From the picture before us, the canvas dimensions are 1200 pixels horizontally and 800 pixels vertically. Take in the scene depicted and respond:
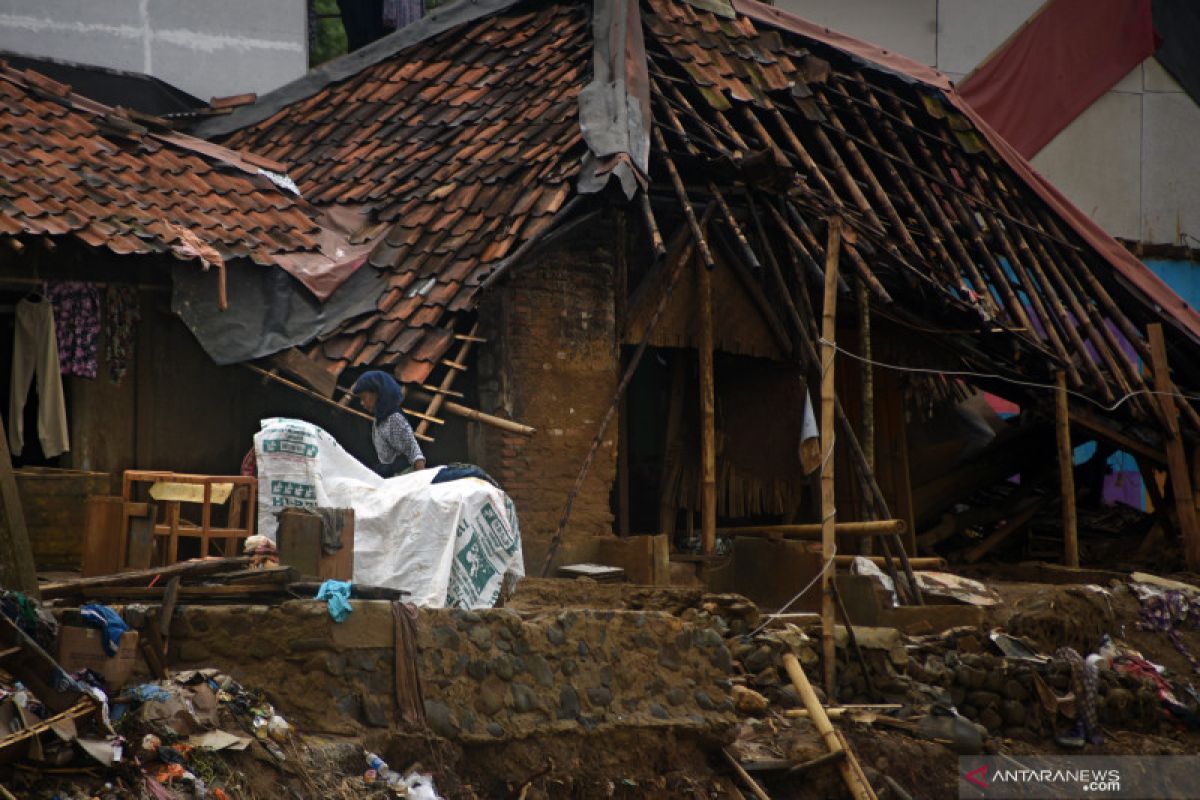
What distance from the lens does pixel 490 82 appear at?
1627 centimetres

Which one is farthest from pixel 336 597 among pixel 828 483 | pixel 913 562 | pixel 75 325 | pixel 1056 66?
pixel 1056 66

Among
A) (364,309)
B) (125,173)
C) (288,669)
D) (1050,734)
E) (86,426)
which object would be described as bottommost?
(1050,734)

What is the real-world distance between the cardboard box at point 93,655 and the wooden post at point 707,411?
21.5 feet

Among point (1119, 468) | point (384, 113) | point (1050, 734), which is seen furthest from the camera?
point (1119, 468)

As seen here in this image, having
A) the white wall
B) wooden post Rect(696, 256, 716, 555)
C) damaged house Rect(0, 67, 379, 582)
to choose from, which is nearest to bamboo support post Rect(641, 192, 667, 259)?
wooden post Rect(696, 256, 716, 555)

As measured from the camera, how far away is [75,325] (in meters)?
13.5

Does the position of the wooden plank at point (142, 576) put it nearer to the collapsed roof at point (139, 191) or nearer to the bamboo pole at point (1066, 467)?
the collapsed roof at point (139, 191)

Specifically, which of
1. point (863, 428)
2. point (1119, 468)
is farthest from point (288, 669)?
point (1119, 468)

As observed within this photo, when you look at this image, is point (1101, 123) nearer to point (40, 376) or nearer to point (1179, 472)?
point (1179, 472)

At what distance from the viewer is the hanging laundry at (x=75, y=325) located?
13.4 meters

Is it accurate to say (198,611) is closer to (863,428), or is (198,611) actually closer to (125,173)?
(125,173)

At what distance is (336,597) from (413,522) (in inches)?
A: 86.2

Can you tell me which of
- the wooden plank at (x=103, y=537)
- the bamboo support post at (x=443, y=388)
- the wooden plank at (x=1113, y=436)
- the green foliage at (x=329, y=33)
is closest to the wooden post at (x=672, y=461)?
the bamboo support post at (x=443, y=388)

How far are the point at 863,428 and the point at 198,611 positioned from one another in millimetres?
8455
